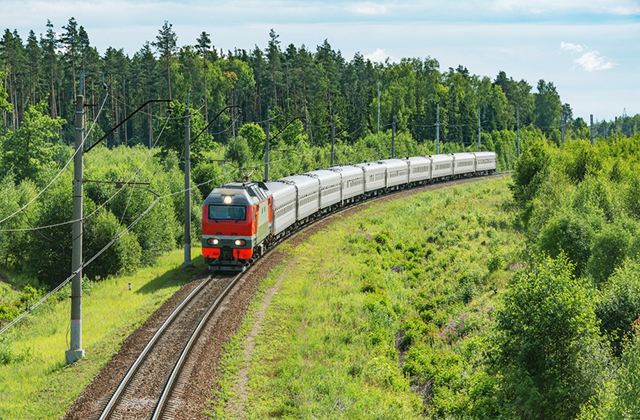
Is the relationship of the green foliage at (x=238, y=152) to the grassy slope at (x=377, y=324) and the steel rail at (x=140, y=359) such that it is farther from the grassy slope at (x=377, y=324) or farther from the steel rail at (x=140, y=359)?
the steel rail at (x=140, y=359)

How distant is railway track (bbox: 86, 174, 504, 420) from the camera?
1543cm

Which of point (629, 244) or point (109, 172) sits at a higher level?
point (109, 172)

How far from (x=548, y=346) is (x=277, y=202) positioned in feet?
62.8

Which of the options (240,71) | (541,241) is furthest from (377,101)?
(541,241)

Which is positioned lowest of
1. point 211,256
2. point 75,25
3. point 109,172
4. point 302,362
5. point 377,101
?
point 302,362

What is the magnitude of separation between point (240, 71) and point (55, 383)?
10648cm

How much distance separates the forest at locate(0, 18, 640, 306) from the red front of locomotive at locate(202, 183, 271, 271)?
7.21 meters

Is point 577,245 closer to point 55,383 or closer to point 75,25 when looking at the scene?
point 55,383

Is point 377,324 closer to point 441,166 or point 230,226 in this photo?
point 230,226

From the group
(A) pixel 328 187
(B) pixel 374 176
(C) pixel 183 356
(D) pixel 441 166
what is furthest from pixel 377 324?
(D) pixel 441 166

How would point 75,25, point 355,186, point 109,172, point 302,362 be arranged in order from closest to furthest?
point 302,362 < point 109,172 < point 355,186 < point 75,25

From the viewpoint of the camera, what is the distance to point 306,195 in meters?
39.9

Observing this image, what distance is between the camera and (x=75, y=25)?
85.0 m

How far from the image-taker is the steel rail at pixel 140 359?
15281 millimetres
